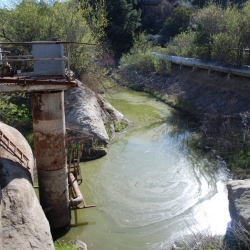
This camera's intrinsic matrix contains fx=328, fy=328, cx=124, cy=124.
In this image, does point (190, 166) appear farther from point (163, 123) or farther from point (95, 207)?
point (163, 123)

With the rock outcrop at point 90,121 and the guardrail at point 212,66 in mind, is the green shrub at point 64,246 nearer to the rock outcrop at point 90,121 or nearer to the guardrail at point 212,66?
the rock outcrop at point 90,121

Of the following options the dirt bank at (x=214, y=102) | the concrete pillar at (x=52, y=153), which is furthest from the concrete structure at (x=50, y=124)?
the dirt bank at (x=214, y=102)

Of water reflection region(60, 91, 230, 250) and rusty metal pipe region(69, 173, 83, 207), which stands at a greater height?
rusty metal pipe region(69, 173, 83, 207)

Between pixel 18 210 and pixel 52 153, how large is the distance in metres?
2.63

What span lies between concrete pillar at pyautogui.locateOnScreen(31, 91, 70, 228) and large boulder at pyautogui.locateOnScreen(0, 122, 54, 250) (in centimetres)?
64

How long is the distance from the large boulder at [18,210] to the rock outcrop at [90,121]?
19.7 feet

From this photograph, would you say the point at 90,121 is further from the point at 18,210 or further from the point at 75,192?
the point at 18,210

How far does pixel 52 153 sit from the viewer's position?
9531mm

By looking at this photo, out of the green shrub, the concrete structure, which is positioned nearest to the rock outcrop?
the concrete structure

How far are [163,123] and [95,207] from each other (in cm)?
1092

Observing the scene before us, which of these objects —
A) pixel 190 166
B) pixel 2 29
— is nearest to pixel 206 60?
pixel 190 166

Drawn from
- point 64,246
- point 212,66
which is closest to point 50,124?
point 64,246

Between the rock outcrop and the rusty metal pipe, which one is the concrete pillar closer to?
the rusty metal pipe

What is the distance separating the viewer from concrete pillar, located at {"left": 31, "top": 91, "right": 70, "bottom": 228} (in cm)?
920
